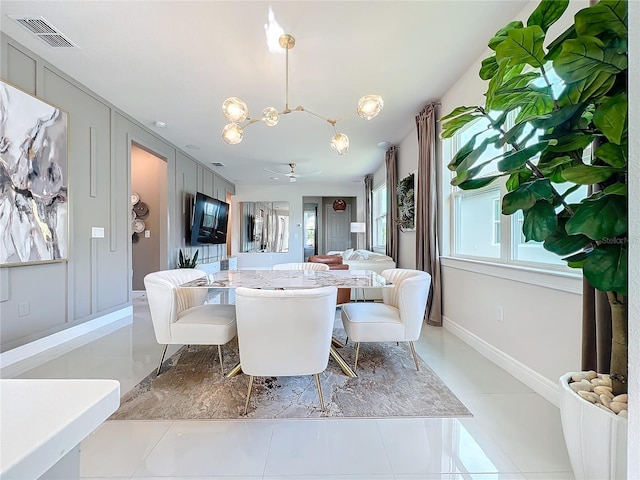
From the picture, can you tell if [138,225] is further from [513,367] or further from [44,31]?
[513,367]

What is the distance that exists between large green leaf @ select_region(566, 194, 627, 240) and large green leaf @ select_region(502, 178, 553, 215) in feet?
0.43

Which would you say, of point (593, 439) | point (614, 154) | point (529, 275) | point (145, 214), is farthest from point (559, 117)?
point (145, 214)

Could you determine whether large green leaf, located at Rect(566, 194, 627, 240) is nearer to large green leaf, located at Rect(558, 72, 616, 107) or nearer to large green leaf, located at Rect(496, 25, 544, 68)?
large green leaf, located at Rect(558, 72, 616, 107)

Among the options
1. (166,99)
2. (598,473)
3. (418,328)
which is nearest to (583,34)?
(598,473)

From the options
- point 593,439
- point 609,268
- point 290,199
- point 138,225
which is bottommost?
point 593,439

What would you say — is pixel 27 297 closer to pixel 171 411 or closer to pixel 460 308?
pixel 171 411

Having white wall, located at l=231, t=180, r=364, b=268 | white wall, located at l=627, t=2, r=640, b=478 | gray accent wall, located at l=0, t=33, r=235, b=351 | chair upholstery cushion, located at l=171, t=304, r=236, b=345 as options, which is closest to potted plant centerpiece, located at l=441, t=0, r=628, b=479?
white wall, located at l=627, t=2, r=640, b=478

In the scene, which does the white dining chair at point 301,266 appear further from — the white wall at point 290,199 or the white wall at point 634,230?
the white wall at point 290,199

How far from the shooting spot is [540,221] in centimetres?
107

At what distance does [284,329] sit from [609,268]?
1.34 m

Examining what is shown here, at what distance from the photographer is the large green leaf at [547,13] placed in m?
1.04

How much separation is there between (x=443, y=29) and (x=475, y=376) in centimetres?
262

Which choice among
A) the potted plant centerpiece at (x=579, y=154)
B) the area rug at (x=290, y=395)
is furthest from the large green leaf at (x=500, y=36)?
the area rug at (x=290, y=395)

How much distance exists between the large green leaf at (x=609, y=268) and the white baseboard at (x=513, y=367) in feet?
4.31
